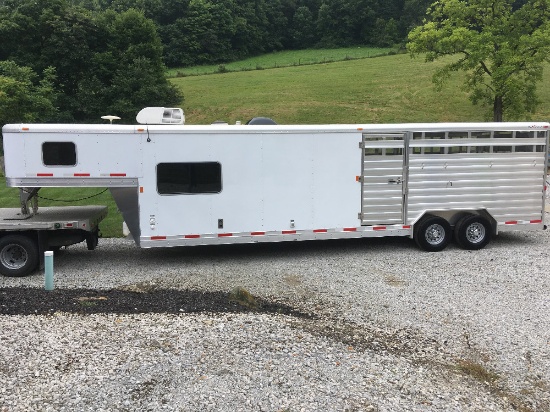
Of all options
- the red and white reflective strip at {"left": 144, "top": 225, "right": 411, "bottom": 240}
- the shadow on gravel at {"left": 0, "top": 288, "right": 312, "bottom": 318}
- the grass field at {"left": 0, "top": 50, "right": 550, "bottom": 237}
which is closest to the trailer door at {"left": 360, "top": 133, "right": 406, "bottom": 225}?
the red and white reflective strip at {"left": 144, "top": 225, "right": 411, "bottom": 240}

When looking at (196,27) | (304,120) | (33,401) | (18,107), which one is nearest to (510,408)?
(33,401)

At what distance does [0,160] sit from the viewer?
893 inches

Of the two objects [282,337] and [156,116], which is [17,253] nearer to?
[156,116]

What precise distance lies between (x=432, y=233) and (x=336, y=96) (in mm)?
32914

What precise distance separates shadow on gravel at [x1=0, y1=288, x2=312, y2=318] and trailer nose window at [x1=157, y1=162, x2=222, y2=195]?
94.3 inches

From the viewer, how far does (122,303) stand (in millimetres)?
7379

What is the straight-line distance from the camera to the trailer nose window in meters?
9.74

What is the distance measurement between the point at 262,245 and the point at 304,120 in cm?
2561

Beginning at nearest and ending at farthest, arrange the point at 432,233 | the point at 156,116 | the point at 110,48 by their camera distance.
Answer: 1. the point at 156,116
2. the point at 432,233
3. the point at 110,48

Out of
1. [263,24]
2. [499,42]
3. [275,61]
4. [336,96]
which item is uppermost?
[263,24]

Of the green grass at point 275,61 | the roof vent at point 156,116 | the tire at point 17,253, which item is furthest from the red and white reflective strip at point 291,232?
the green grass at point 275,61

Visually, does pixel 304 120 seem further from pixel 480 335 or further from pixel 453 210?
pixel 480 335

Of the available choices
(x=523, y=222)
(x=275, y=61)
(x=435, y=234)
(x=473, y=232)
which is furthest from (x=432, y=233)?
(x=275, y=61)

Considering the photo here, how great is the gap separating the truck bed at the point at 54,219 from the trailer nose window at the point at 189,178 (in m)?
1.61
